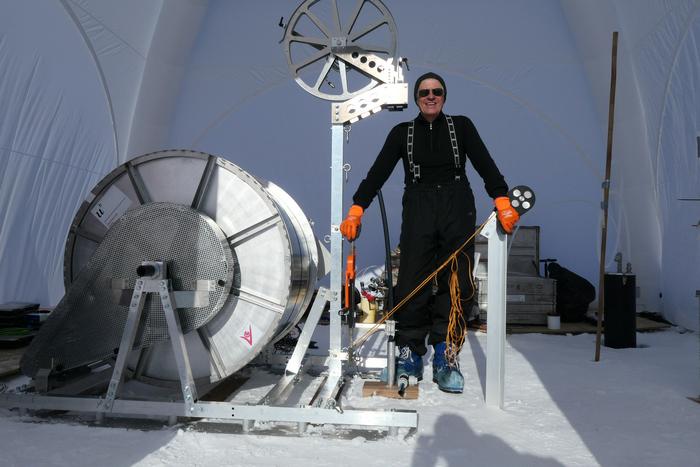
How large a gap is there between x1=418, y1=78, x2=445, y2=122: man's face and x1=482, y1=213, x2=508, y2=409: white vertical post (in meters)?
0.87

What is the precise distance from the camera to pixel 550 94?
705 centimetres

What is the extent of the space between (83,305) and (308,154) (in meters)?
4.77

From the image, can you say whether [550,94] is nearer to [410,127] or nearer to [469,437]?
[410,127]

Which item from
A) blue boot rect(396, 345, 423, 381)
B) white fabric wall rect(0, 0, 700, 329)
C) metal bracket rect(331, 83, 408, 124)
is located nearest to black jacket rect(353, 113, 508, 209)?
metal bracket rect(331, 83, 408, 124)

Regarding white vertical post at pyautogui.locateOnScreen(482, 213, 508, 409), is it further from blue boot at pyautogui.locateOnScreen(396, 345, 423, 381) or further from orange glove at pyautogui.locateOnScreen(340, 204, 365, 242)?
orange glove at pyautogui.locateOnScreen(340, 204, 365, 242)

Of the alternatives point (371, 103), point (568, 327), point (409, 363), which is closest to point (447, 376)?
point (409, 363)

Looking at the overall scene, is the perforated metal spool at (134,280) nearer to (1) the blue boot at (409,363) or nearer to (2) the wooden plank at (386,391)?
(2) the wooden plank at (386,391)

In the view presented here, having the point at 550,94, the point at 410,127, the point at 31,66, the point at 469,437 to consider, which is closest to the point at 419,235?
the point at 410,127

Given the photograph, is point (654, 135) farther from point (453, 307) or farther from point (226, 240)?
point (226, 240)

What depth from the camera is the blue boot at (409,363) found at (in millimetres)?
3322

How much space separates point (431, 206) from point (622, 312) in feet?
7.52

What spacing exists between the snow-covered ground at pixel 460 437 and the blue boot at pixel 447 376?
74 mm

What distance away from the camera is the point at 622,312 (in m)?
4.54

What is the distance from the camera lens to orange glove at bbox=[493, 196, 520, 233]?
2893 millimetres
